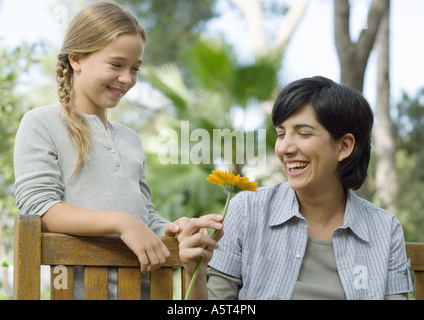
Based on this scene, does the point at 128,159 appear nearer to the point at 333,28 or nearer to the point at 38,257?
the point at 38,257

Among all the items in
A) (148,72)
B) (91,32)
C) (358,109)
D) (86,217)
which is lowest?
(86,217)

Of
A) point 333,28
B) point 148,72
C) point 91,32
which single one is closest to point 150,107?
point 148,72

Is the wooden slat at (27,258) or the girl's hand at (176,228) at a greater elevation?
the girl's hand at (176,228)

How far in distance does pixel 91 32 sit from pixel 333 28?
2946 millimetres

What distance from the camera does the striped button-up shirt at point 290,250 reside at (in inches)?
75.2

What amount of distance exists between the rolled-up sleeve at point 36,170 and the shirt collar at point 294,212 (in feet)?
2.37

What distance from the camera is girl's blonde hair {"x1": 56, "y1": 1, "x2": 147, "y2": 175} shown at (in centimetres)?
191

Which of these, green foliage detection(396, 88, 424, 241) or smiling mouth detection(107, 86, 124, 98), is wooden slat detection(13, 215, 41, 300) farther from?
green foliage detection(396, 88, 424, 241)

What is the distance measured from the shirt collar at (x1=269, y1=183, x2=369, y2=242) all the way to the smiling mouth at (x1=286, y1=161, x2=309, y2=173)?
119 mm

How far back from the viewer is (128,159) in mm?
2035

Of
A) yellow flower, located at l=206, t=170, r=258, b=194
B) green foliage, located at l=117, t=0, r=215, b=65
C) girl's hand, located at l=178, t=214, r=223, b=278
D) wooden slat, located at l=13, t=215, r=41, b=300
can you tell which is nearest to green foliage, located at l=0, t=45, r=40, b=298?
wooden slat, located at l=13, t=215, r=41, b=300

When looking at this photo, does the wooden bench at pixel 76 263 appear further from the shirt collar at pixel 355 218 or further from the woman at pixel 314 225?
the shirt collar at pixel 355 218

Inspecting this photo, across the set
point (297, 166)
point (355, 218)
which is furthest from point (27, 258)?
point (355, 218)

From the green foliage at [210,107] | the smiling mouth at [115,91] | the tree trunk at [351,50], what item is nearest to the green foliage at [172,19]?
the green foliage at [210,107]
